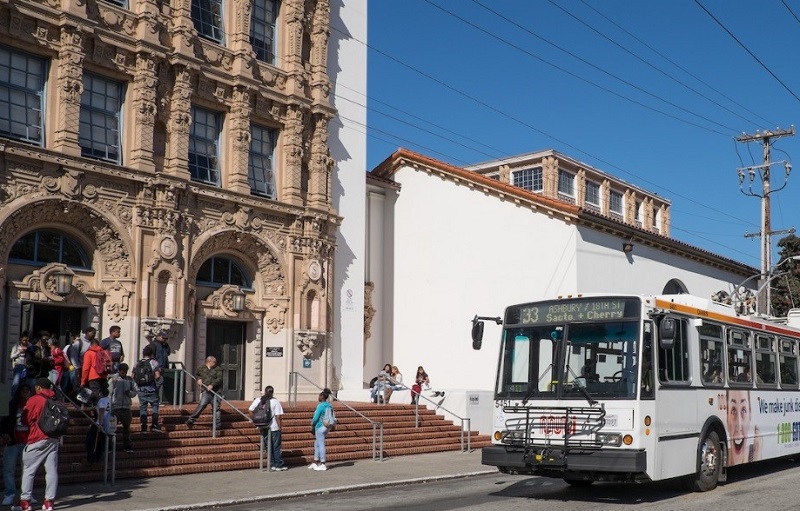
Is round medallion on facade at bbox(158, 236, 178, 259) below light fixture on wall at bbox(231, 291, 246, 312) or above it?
above

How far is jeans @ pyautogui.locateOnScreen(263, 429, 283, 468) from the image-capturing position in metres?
18.0

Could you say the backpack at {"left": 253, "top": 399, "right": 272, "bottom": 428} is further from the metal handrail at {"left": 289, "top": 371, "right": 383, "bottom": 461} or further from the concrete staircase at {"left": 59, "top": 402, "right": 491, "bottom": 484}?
the metal handrail at {"left": 289, "top": 371, "right": 383, "bottom": 461}

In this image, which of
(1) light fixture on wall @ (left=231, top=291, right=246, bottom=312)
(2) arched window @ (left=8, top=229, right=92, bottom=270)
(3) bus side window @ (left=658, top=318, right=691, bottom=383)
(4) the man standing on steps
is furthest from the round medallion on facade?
(3) bus side window @ (left=658, top=318, right=691, bottom=383)

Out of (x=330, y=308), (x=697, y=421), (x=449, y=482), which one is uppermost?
(x=330, y=308)

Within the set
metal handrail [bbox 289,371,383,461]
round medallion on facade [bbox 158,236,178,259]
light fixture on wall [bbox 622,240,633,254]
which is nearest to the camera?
metal handrail [bbox 289,371,383,461]

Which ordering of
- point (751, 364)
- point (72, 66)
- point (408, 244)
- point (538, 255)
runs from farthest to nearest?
point (408, 244), point (538, 255), point (72, 66), point (751, 364)

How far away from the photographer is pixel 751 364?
16328 mm

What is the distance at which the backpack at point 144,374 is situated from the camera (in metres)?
17.3

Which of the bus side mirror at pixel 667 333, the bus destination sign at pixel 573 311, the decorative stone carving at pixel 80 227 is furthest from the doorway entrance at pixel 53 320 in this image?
the bus side mirror at pixel 667 333

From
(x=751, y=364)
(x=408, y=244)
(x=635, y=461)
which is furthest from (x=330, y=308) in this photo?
(x=635, y=461)

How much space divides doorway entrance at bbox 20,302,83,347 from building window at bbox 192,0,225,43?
781cm

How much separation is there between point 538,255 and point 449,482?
14.2 meters

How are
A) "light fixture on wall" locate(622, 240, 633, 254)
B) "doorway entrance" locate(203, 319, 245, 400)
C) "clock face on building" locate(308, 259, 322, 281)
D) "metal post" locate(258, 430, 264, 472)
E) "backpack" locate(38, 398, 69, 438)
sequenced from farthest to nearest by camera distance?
"light fixture on wall" locate(622, 240, 633, 254) → "clock face on building" locate(308, 259, 322, 281) → "doorway entrance" locate(203, 319, 245, 400) → "metal post" locate(258, 430, 264, 472) → "backpack" locate(38, 398, 69, 438)

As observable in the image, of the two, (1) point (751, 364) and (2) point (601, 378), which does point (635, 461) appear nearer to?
(2) point (601, 378)
